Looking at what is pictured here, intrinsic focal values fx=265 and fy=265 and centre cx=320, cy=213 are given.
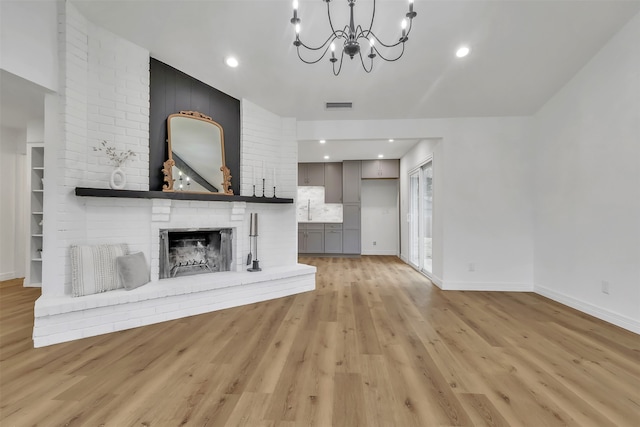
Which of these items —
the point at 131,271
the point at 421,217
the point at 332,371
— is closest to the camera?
the point at 332,371

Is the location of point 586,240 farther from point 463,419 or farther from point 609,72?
point 463,419

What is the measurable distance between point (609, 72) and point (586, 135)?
24.5 inches

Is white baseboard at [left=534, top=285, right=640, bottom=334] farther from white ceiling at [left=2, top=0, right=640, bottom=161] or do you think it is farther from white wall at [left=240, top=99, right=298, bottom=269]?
white wall at [left=240, top=99, right=298, bottom=269]

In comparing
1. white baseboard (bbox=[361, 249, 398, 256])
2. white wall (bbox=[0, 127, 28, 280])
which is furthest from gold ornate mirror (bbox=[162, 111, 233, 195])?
white baseboard (bbox=[361, 249, 398, 256])

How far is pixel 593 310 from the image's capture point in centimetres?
282

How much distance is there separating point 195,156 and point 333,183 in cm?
433

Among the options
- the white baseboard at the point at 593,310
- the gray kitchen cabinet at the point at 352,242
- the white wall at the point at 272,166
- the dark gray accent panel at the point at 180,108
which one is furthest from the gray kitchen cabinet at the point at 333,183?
the white baseboard at the point at 593,310

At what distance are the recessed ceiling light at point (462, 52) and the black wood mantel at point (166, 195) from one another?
2690 millimetres

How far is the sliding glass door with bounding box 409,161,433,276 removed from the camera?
495cm

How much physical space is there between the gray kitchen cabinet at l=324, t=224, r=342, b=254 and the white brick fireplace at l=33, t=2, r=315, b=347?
351 cm

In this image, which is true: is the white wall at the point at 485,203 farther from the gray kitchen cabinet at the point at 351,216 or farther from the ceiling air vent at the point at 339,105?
the gray kitchen cabinet at the point at 351,216

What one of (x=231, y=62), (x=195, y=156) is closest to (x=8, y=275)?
(x=195, y=156)

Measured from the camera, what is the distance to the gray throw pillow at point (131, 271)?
2.49 metres

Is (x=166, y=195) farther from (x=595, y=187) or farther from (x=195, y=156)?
(x=595, y=187)
